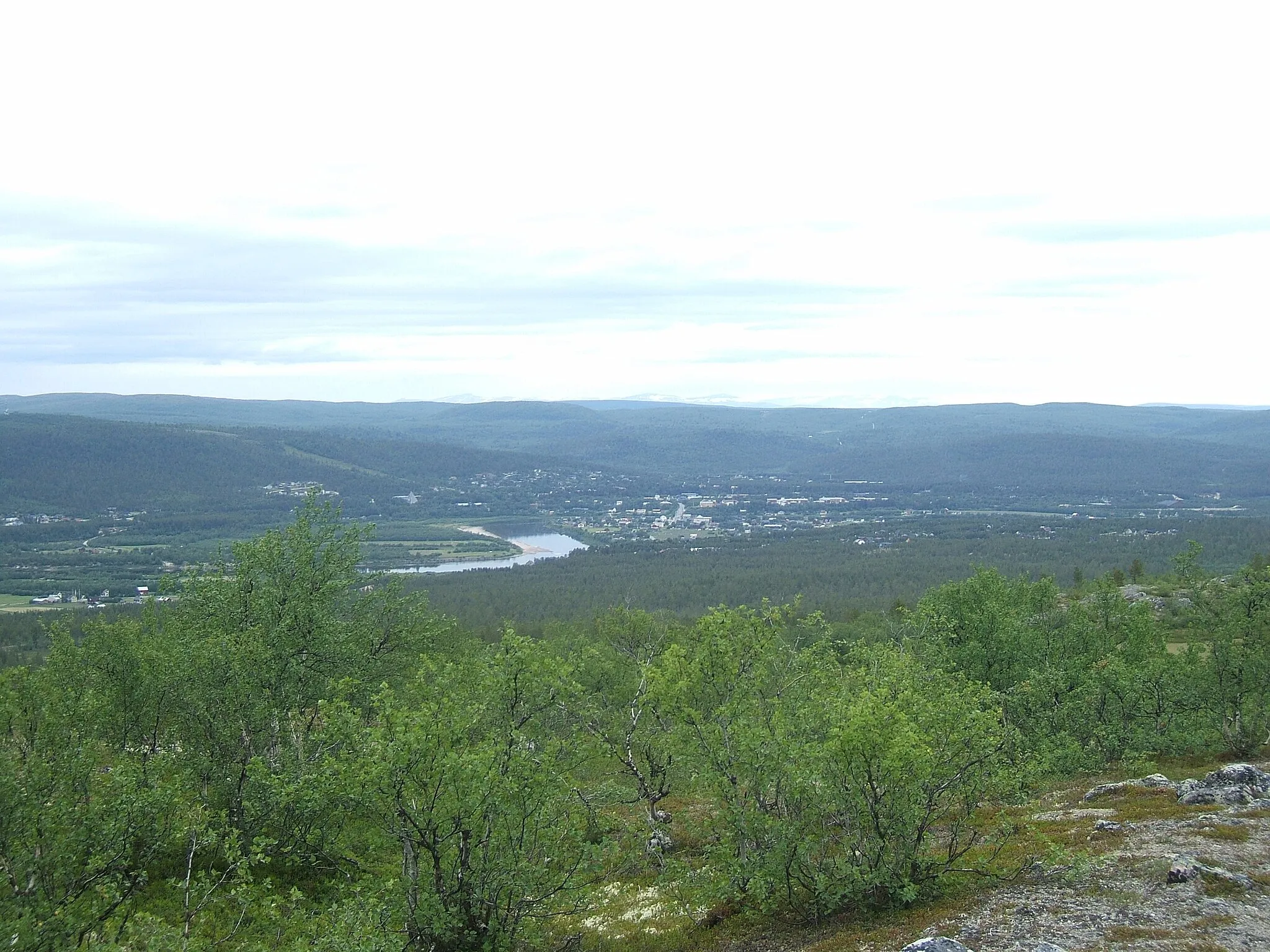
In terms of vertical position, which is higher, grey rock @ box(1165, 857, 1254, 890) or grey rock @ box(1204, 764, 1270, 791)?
grey rock @ box(1165, 857, 1254, 890)

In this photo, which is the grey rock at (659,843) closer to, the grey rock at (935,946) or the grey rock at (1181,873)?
the grey rock at (935,946)

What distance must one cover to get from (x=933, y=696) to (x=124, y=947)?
66.2 ft

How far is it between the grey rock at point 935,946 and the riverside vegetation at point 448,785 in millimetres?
2956

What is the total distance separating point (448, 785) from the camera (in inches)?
760

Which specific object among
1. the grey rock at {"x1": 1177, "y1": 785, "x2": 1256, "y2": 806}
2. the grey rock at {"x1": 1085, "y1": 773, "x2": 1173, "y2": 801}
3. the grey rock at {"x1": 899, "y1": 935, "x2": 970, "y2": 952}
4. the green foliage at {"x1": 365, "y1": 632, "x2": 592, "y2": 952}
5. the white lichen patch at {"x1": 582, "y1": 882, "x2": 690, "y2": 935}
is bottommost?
the white lichen patch at {"x1": 582, "y1": 882, "x2": 690, "y2": 935}

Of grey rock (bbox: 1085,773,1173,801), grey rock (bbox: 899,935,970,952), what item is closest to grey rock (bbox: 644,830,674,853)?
grey rock (bbox: 899,935,970,952)

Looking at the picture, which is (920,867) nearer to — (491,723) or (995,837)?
(995,837)

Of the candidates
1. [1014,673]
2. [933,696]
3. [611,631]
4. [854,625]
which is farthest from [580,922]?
[854,625]

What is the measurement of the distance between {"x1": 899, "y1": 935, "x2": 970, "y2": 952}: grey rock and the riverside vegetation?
2.96 metres

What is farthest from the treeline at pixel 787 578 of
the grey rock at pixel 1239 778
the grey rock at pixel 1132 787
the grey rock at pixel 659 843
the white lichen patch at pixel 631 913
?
the white lichen patch at pixel 631 913

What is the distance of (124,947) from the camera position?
46.4 ft

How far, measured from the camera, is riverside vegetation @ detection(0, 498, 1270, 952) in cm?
1802

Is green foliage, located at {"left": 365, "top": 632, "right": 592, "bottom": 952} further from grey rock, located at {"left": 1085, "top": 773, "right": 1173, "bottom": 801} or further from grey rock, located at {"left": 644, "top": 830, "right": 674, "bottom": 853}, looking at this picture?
grey rock, located at {"left": 1085, "top": 773, "right": 1173, "bottom": 801}

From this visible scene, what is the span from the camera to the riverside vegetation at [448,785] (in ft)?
59.1
